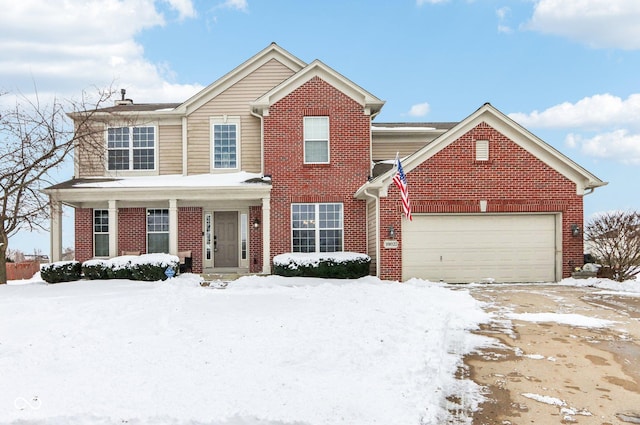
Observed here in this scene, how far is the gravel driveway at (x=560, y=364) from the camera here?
611 centimetres

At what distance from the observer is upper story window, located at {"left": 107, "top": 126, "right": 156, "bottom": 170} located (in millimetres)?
21531

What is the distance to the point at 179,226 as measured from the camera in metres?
21.2

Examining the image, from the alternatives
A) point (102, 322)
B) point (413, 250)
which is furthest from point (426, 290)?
point (102, 322)

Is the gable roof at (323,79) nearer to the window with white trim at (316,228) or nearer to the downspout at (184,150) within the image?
the downspout at (184,150)

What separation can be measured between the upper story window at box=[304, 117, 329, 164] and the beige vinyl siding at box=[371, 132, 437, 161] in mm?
2756

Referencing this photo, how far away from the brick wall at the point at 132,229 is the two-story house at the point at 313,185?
37 millimetres

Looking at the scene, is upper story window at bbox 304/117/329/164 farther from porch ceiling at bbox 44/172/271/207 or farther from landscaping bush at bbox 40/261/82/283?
landscaping bush at bbox 40/261/82/283

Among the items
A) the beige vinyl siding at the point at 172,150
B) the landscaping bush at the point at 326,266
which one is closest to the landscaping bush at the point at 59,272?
the beige vinyl siding at the point at 172,150

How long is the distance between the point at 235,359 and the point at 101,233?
1557 cm

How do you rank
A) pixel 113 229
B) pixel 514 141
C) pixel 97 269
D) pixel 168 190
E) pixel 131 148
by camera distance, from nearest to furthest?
pixel 514 141 → pixel 97 269 → pixel 168 190 → pixel 113 229 → pixel 131 148

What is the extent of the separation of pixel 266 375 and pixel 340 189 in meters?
13.3

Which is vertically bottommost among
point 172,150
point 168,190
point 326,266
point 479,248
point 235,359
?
point 235,359

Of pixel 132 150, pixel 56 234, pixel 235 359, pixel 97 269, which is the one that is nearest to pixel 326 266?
pixel 97 269

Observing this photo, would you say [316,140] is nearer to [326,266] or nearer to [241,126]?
[241,126]
